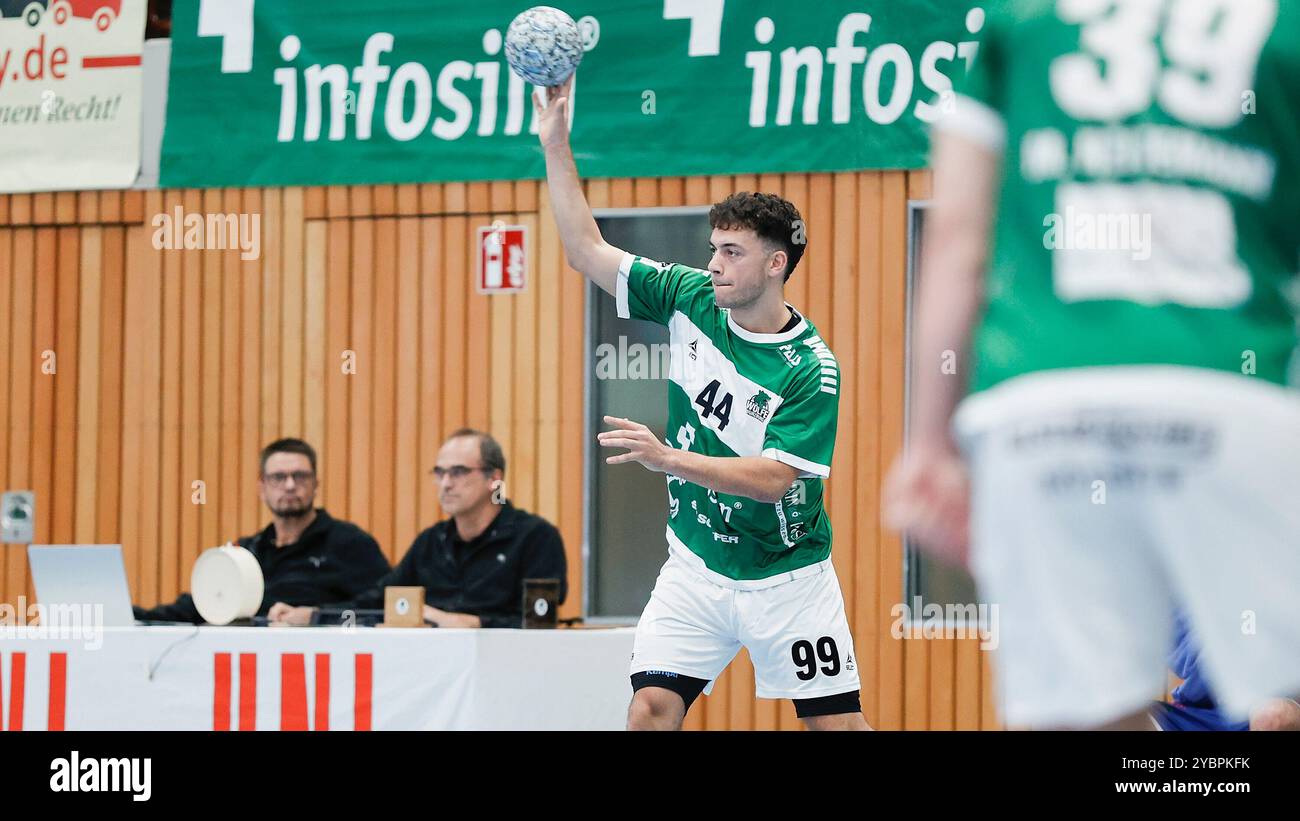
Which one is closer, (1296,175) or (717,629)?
(1296,175)

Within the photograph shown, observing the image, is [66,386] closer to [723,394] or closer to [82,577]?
[82,577]

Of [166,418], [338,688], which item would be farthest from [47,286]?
[338,688]

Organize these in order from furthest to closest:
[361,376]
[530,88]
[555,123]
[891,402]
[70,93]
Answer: [70,93], [361,376], [530,88], [891,402], [555,123]

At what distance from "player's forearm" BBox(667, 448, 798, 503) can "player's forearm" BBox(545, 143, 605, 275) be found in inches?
36.1

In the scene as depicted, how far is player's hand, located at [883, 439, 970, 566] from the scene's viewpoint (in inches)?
91.0

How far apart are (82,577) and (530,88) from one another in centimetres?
393

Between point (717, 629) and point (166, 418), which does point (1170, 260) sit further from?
point (166, 418)

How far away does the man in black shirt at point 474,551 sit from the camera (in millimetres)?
7457

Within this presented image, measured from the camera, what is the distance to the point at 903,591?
888 cm

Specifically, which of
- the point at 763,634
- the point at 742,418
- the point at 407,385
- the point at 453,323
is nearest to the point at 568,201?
the point at 742,418

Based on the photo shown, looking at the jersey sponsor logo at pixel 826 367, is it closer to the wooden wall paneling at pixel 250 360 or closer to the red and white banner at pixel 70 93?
the wooden wall paneling at pixel 250 360

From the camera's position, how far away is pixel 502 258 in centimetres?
957

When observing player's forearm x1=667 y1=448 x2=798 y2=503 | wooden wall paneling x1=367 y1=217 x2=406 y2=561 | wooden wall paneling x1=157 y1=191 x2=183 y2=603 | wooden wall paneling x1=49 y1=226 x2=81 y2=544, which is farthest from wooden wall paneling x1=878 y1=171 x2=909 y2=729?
wooden wall paneling x1=49 y1=226 x2=81 y2=544
